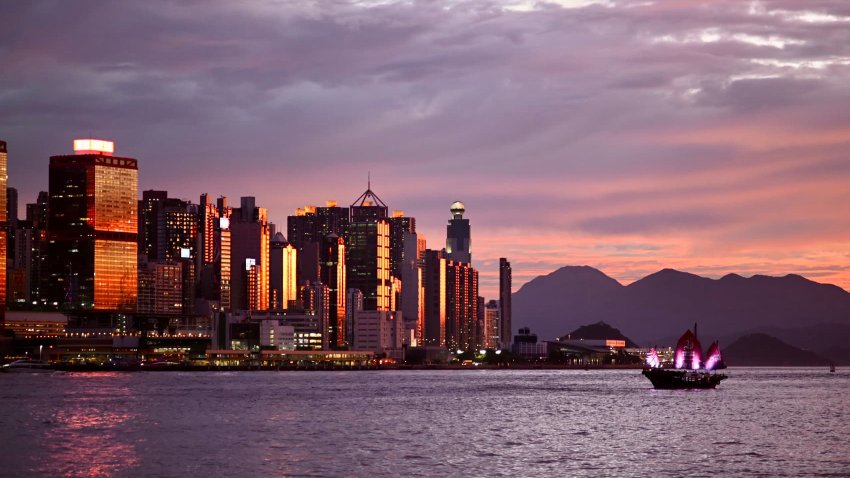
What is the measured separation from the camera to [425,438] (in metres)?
109

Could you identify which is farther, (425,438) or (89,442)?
(425,438)

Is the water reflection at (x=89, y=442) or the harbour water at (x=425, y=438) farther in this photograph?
the water reflection at (x=89, y=442)

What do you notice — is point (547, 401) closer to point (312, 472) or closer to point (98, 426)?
point (98, 426)

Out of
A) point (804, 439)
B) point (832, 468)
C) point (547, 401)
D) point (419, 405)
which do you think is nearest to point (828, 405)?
point (547, 401)

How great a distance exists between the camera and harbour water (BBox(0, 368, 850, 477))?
8475 centimetres

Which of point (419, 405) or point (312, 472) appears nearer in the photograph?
point (312, 472)

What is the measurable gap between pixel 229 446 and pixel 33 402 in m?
88.5

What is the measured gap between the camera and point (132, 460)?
90.8m

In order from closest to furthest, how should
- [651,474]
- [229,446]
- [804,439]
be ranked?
[651,474], [229,446], [804,439]

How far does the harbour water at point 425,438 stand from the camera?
278 ft

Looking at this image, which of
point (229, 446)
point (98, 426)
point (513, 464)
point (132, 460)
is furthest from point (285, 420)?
point (513, 464)

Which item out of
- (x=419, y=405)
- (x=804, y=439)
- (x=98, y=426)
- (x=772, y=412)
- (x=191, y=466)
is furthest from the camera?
(x=419, y=405)

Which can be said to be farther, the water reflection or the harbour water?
the water reflection

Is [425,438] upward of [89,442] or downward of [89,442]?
downward
